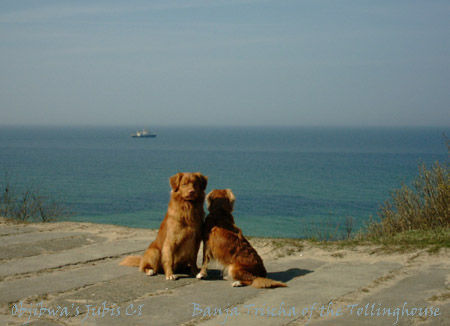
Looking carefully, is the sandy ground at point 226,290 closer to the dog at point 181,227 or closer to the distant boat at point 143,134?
the dog at point 181,227

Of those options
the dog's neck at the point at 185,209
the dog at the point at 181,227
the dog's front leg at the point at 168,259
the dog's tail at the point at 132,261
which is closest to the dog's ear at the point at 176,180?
the dog at the point at 181,227

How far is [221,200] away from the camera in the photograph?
6031 millimetres

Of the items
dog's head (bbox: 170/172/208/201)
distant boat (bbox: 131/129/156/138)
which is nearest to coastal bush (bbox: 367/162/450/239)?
dog's head (bbox: 170/172/208/201)

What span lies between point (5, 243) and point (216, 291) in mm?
4037

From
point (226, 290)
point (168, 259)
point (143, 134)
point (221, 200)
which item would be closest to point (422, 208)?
point (221, 200)

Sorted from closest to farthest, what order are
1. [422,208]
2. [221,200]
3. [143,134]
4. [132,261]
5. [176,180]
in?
[176,180], [221,200], [132,261], [422,208], [143,134]

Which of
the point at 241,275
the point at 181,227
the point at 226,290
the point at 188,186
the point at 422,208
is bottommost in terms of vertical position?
the point at 226,290

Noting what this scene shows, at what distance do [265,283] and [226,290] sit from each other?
42cm

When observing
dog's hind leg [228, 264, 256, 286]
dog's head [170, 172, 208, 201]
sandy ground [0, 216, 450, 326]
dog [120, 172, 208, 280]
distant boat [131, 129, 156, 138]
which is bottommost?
sandy ground [0, 216, 450, 326]

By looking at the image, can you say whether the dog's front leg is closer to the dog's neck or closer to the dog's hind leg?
the dog's neck

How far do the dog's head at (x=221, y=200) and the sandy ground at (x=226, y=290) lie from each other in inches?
26.4

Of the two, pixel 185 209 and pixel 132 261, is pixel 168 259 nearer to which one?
pixel 185 209

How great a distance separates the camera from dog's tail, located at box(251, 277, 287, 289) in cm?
557

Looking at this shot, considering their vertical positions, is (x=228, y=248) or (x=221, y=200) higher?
(x=221, y=200)
